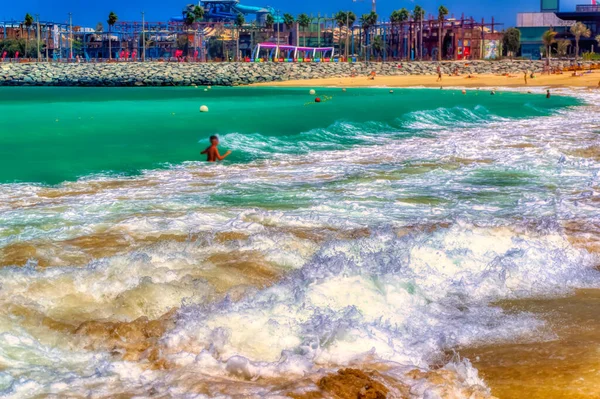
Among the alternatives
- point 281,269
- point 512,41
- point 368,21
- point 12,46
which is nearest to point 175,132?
point 281,269

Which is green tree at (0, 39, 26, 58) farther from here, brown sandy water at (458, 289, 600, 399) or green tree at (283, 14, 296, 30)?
brown sandy water at (458, 289, 600, 399)

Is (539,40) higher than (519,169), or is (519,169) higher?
(539,40)

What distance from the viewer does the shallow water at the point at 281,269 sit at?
5375mm

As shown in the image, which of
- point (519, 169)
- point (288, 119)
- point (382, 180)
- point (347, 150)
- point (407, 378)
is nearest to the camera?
point (407, 378)

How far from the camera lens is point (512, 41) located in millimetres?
132125

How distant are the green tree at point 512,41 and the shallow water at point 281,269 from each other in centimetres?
12115

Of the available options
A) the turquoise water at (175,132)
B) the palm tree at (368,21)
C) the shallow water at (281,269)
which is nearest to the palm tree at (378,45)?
the palm tree at (368,21)

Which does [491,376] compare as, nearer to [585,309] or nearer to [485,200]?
[585,309]

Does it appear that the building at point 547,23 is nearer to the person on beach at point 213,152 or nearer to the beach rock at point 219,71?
the beach rock at point 219,71

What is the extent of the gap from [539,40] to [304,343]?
144065 mm

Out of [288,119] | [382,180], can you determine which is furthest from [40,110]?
[382,180]

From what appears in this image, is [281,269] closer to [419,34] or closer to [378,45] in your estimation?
[419,34]

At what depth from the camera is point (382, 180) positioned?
1507cm

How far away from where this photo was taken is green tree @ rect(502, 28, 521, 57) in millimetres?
132625
